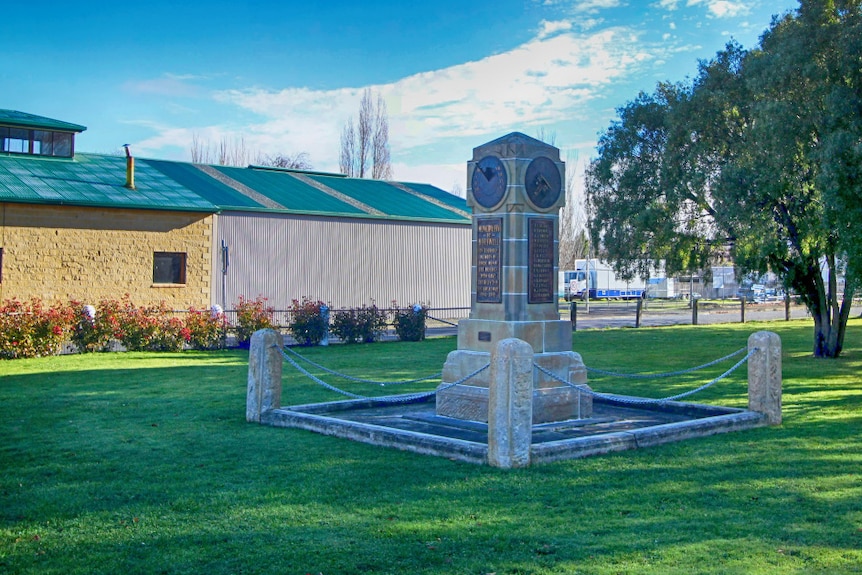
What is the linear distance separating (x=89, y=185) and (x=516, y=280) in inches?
842

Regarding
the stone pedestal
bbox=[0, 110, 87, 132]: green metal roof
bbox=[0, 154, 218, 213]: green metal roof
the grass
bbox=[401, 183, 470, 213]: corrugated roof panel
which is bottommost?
the grass

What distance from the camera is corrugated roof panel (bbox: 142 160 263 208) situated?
30.9 meters

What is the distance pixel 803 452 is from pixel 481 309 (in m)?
4.06

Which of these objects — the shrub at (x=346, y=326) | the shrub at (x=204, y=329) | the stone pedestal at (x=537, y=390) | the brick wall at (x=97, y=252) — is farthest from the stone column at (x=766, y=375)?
the brick wall at (x=97, y=252)

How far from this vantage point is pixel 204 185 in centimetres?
3231

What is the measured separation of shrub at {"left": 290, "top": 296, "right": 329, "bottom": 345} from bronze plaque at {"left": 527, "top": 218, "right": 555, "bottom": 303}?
14462 millimetres

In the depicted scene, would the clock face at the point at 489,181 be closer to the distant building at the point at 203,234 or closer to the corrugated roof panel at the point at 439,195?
the distant building at the point at 203,234

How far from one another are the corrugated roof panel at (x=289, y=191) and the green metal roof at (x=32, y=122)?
627 centimetres

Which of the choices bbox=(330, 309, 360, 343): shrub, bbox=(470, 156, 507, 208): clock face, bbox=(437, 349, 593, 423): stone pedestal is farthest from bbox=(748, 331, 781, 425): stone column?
bbox=(330, 309, 360, 343): shrub

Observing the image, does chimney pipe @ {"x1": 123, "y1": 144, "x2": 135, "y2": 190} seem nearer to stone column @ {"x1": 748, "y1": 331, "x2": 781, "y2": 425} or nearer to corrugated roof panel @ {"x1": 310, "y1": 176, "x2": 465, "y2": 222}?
corrugated roof panel @ {"x1": 310, "y1": 176, "x2": 465, "y2": 222}

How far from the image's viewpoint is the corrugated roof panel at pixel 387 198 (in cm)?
3572

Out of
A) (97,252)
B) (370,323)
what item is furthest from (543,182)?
(97,252)

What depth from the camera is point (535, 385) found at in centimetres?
1109

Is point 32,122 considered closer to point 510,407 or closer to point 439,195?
point 439,195
